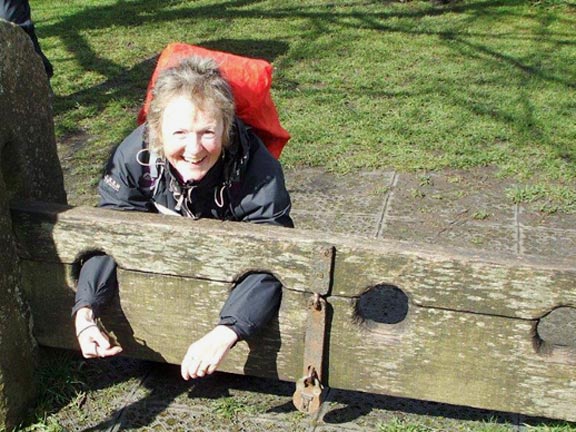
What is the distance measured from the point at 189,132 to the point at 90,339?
76cm

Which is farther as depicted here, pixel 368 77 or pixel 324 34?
pixel 324 34

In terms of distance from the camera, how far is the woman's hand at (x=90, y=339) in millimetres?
2826

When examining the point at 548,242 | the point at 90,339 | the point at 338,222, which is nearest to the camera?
the point at 90,339

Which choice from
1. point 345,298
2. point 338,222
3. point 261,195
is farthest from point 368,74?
point 345,298

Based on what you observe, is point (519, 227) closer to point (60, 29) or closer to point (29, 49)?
point (29, 49)

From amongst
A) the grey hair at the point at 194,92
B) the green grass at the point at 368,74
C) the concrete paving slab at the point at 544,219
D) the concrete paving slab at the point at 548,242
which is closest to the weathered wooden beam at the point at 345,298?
the grey hair at the point at 194,92

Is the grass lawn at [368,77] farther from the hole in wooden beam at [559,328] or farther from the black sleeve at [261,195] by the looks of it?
the black sleeve at [261,195]

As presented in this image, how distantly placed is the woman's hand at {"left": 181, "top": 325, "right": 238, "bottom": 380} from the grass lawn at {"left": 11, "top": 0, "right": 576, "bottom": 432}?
0.64m

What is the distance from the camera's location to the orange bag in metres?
3.21

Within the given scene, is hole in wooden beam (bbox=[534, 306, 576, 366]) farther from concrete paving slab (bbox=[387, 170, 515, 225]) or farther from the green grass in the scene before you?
the green grass

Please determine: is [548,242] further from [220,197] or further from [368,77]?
[368,77]

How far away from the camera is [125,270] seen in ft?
9.65

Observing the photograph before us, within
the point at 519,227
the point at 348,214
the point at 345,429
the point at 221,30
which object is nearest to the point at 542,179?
the point at 519,227

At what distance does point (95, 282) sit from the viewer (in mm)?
2898
